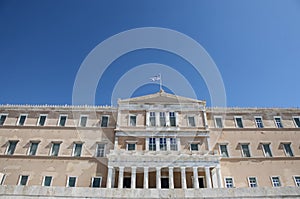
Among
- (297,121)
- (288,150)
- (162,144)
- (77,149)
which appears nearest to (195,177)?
(162,144)

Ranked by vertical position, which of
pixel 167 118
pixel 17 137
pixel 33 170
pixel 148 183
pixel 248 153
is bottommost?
pixel 148 183

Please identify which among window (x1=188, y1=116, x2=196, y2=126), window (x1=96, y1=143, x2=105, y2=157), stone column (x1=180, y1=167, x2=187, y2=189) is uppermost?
window (x1=188, y1=116, x2=196, y2=126)

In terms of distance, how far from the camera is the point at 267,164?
91.1 ft

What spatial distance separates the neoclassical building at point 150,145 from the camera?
83.4 ft

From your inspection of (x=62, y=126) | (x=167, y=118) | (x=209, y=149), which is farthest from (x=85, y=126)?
(x=209, y=149)

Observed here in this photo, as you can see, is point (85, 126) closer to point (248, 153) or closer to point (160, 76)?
point (160, 76)

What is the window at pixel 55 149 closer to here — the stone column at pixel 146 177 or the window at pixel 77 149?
the window at pixel 77 149

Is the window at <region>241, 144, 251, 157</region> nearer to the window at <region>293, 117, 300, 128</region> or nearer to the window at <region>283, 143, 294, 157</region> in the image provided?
the window at <region>283, 143, 294, 157</region>

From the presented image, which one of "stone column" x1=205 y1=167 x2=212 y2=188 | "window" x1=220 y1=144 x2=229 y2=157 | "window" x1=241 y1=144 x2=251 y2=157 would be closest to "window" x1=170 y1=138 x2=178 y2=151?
"stone column" x1=205 y1=167 x2=212 y2=188

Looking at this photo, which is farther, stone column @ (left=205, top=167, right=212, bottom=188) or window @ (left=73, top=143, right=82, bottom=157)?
window @ (left=73, top=143, right=82, bottom=157)

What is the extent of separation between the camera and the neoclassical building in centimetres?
2541

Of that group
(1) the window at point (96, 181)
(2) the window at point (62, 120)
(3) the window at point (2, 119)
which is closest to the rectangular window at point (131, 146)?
(1) the window at point (96, 181)

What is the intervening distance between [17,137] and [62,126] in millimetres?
5711

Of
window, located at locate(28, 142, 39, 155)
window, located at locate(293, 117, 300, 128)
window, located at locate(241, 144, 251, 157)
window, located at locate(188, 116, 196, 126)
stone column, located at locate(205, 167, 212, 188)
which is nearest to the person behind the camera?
stone column, located at locate(205, 167, 212, 188)
